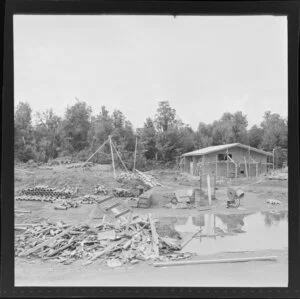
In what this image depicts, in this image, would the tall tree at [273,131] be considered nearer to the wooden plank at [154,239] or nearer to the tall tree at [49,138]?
the wooden plank at [154,239]

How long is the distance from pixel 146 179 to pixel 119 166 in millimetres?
220

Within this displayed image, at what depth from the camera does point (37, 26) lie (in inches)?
88.2

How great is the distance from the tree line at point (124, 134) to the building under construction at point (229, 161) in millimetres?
45

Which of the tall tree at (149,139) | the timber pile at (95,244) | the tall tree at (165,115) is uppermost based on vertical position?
the tall tree at (165,115)

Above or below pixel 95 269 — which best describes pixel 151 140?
above

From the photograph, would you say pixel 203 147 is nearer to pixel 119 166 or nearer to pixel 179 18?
pixel 119 166

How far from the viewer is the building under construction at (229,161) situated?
2.29 metres

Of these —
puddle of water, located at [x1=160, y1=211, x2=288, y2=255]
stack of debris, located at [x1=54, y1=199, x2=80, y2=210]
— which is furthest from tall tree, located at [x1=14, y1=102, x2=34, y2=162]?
puddle of water, located at [x1=160, y1=211, x2=288, y2=255]

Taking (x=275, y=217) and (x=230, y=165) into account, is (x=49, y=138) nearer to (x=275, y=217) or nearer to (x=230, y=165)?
(x=230, y=165)

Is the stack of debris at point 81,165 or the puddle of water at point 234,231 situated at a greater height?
the stack of debris at point 81,165

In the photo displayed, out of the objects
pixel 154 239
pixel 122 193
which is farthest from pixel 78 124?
pixel 154 239

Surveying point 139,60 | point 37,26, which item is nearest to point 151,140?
point 139,60

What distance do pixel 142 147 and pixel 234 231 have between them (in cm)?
90

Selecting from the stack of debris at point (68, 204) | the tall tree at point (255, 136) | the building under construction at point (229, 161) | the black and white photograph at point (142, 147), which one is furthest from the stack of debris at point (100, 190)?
the tall tree at point (255, 136)
